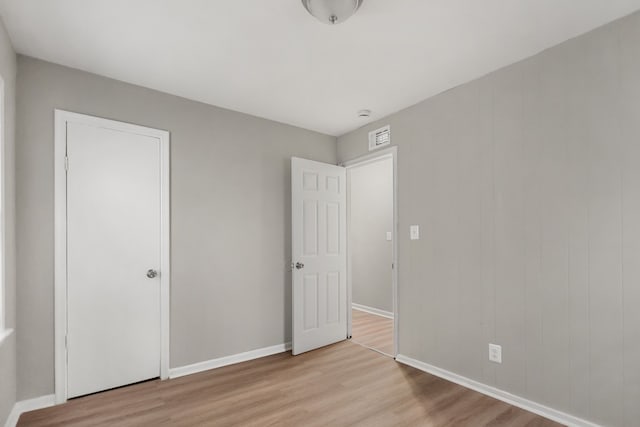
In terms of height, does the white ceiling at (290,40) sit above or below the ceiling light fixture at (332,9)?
above

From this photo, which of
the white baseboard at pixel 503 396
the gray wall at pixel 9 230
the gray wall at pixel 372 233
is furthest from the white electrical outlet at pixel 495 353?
the gray wall at pixel 9 230

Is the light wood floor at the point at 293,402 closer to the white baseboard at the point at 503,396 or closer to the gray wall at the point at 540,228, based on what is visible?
the white baseboard at the point at 503,396

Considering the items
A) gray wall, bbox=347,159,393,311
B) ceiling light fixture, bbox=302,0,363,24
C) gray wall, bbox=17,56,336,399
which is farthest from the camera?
gray wall, bbox=347,159,393,311

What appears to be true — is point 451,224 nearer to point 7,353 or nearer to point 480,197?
point 480,197

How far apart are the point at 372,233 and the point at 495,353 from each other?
3024mm

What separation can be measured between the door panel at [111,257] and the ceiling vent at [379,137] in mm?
2179

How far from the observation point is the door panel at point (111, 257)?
261 centimetres

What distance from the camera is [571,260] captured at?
2213 mm

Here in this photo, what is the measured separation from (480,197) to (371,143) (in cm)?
145

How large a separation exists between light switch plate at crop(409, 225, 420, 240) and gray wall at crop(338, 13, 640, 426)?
49 millimetres

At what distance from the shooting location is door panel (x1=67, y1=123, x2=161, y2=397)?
2.61 meters

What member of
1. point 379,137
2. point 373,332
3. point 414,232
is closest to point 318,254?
point 414,232

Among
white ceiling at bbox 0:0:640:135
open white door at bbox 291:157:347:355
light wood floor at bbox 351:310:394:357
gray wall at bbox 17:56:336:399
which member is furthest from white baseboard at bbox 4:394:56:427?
light wood floor at bbox 351:310:394:357

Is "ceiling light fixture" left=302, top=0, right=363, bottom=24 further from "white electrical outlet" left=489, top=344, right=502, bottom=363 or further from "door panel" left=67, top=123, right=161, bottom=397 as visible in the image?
"white electrical outlet" left=489, top=344, right=502, bottom=363
